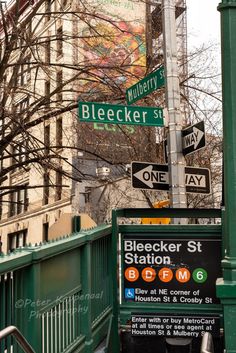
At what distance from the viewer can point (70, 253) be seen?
481 centimetres

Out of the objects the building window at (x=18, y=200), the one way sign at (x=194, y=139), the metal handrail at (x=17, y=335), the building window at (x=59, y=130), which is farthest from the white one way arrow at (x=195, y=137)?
the building window at (x=18, y=200)

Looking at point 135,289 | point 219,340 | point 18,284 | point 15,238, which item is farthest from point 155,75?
point 15,238

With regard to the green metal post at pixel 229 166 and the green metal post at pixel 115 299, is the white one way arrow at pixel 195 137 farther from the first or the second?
the green metal post at pixel 229 166

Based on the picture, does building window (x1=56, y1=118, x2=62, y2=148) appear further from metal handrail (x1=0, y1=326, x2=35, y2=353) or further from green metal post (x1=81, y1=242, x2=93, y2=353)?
metal handrail (x1=0, y1=326, x2=35, y2=353)

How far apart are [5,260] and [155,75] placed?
17.3 feet

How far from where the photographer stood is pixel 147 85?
792 centimetres

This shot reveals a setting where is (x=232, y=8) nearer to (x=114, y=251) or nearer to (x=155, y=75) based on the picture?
(x=114, y=251)

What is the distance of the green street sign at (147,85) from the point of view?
7639 millimetres

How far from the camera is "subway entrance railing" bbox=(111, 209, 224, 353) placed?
5.36m

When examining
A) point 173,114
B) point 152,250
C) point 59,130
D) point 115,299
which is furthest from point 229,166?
point 59,130

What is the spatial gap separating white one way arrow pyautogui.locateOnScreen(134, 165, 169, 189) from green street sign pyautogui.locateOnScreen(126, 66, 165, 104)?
141cm

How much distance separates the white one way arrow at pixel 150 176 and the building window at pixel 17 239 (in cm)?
3391

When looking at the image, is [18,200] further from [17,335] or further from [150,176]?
[17,335]

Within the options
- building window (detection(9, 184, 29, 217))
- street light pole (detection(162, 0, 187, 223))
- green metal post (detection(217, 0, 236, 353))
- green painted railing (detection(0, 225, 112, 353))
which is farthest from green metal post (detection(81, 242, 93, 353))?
building window (detection(9, 184, 29, 217))
